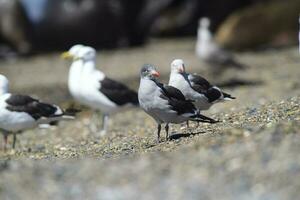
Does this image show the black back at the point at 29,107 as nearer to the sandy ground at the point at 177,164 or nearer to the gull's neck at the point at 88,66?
the sandy ground at the point at 177,164

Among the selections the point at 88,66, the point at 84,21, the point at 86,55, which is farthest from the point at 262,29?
the point at 88,66

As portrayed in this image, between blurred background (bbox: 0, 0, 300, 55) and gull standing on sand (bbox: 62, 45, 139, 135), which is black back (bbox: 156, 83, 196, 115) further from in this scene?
blurred background (bbox: 0, 0, 300, 55)

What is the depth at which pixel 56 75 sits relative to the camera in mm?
22969

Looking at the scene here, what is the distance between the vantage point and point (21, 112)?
452 inches

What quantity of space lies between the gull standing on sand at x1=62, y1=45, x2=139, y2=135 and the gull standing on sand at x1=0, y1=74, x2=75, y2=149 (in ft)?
3.19

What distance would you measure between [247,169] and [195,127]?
3779 mm

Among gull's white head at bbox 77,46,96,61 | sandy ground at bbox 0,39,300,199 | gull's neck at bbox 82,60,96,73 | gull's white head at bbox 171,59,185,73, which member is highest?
gull's white head at bbox 77,46,96,61

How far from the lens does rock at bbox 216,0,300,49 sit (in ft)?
86.1

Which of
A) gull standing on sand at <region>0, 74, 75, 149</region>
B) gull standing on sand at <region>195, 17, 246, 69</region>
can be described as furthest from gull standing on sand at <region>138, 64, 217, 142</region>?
gull standing on sand at <region>195, 17, 246, 69</region>

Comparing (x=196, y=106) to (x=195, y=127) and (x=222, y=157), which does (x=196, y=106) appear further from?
(x=222, y=157)

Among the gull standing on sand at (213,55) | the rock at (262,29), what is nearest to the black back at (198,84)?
the gull standing on sand at (213,55)

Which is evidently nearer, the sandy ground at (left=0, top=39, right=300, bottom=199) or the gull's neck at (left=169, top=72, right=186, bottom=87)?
the sandy ground at (left=0, top=39, right=300, bottom=199)

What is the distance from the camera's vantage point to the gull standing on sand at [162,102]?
31.7ft

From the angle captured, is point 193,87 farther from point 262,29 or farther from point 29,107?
point 262,29
